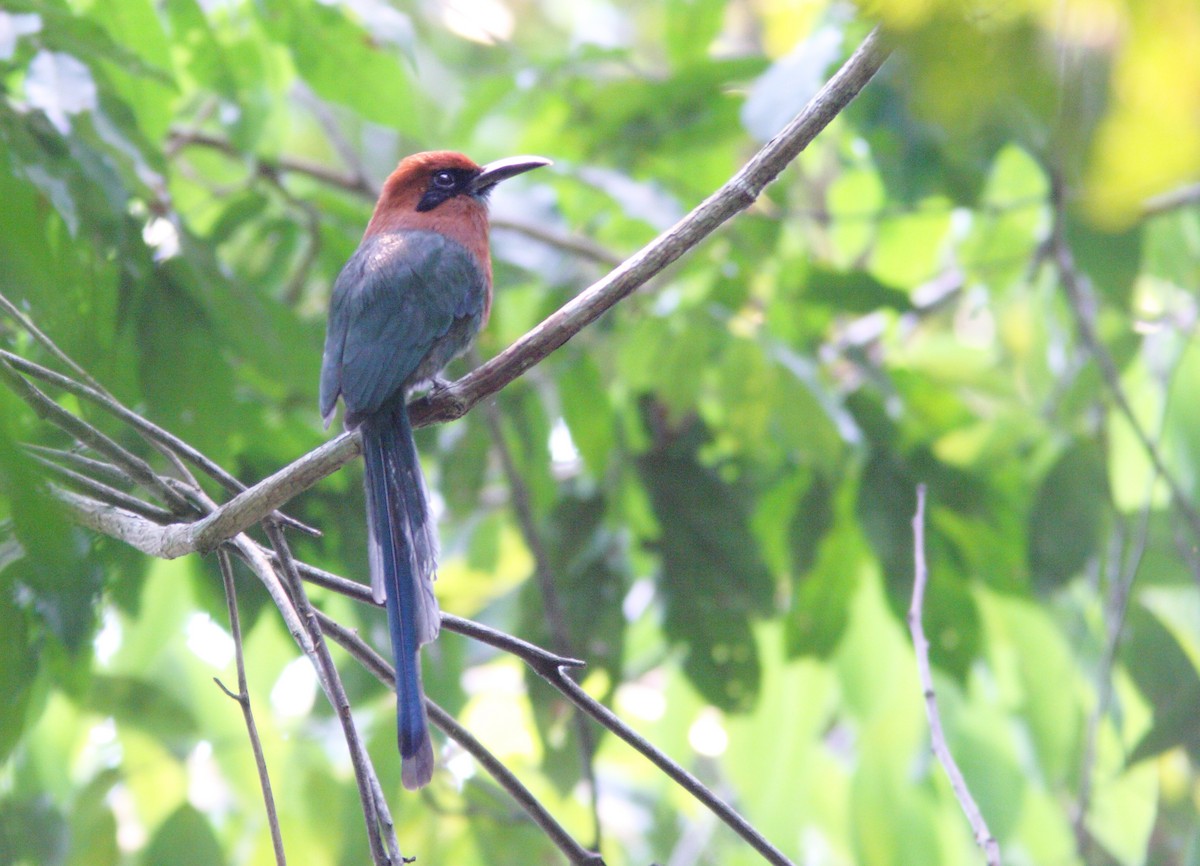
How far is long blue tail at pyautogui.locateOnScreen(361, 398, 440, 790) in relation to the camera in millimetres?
1684

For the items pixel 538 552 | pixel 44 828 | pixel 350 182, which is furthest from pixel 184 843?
pixel 350 182

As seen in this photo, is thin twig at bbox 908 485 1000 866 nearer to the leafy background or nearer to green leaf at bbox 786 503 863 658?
the leafy background

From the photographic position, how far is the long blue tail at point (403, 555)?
1684 millimetres

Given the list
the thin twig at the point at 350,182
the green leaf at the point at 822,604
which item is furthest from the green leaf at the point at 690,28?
the green leaf at the point at 822,604

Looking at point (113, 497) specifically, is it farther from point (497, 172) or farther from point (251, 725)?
point (497, 172)

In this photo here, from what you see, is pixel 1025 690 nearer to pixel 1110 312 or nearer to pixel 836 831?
pixel 836 831

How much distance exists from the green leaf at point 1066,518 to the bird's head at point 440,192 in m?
1.74

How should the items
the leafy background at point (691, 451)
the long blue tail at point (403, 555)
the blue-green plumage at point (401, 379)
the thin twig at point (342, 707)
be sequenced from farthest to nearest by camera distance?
the leafy background at point (691, 451)
the blue-green plumage at point (401, 379)
the long blue tail at point (403, 555)
the thin twig at point (342, 707)

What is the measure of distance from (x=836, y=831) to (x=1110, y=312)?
1.91m

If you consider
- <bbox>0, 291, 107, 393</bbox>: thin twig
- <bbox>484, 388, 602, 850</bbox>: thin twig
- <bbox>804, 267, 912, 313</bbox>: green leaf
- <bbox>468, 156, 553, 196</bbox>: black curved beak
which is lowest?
<bbox>0, 291, 107, 393</bbox>: thin twig

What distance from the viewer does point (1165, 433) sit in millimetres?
3434

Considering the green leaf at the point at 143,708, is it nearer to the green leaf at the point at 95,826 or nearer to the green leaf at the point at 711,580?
the green leaf at the point at 95,826

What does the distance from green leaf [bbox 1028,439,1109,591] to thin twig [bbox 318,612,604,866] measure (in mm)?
2119

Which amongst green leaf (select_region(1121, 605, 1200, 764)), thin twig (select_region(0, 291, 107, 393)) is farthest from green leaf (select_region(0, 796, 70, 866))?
green leaf (select_region(1121, 605, 1200, 764))
